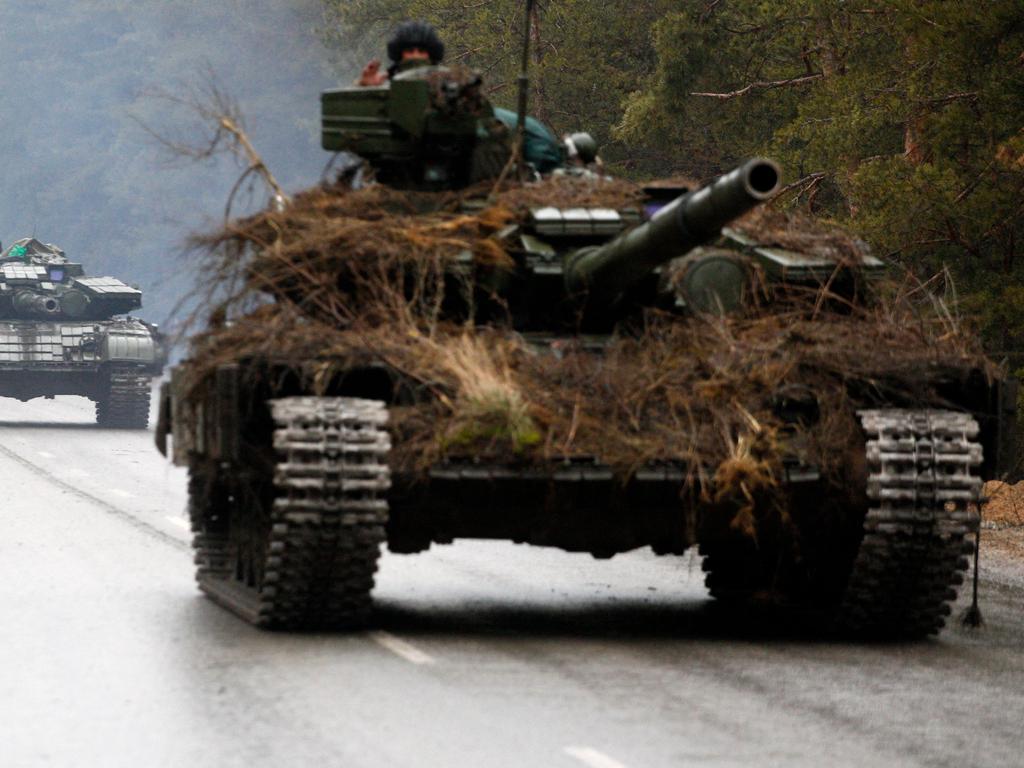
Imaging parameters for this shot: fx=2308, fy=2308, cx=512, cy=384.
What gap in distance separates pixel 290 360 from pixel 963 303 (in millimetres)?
11713

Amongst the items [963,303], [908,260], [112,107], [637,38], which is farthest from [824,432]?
[112,107]

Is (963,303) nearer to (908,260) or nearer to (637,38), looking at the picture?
(908,260)

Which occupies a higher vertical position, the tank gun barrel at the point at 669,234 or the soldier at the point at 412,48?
the soldier at the point at 412,48

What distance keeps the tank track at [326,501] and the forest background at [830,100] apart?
299 inches

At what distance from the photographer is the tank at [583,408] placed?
10883 mm

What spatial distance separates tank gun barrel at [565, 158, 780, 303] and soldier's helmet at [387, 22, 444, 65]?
2.53 meters

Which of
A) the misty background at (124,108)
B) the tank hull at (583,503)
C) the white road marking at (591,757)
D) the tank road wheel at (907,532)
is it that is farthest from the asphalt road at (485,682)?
the misty background at (124,108)

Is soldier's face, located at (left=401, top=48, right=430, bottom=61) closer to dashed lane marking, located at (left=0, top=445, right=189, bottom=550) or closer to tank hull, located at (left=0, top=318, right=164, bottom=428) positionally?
dashed lane marking, located at (left=0, top=445, right=189, bottom=550)

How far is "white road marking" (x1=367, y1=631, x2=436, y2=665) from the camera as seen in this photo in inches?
416

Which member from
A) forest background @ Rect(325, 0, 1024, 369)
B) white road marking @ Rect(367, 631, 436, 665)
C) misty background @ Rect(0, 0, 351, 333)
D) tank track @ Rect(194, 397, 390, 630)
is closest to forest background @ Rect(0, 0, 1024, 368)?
forest background @ Rect(325, 0, 1024, 369)

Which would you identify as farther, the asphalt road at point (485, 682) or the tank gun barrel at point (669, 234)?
the tank gun barrel at point (669, 234)

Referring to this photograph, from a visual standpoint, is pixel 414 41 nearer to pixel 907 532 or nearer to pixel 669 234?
pixel 669 234

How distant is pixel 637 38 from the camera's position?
35.4 m

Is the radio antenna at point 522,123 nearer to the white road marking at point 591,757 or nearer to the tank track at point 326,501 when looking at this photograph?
the tank track at point 326,501
